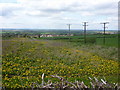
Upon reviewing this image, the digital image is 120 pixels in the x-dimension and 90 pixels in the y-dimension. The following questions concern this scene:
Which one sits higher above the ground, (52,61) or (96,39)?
(96,39)

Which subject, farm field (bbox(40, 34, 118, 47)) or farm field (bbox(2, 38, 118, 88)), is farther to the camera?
farm field (bbox(40, 34, 118, 47))

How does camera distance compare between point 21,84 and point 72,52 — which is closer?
point 21,84

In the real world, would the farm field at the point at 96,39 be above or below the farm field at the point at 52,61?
above

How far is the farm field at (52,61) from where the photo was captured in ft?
9.86

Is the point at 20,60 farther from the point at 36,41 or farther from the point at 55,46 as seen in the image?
the point at 55,46

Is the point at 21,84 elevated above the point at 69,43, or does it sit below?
below

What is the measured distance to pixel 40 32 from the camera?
134 inches

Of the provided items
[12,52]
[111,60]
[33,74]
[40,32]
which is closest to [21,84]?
[33,74]

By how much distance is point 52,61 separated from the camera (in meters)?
3.22

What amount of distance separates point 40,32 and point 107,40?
1274 millimetres

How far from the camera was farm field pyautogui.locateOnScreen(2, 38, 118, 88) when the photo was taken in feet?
9.86

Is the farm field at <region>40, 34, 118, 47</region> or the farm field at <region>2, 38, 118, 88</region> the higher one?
the farm field at <region>40, 34, 118, 47</region>

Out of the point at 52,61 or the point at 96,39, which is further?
the point at 96,39

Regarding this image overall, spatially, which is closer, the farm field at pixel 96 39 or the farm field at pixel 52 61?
the farm field at pixel 52 61
